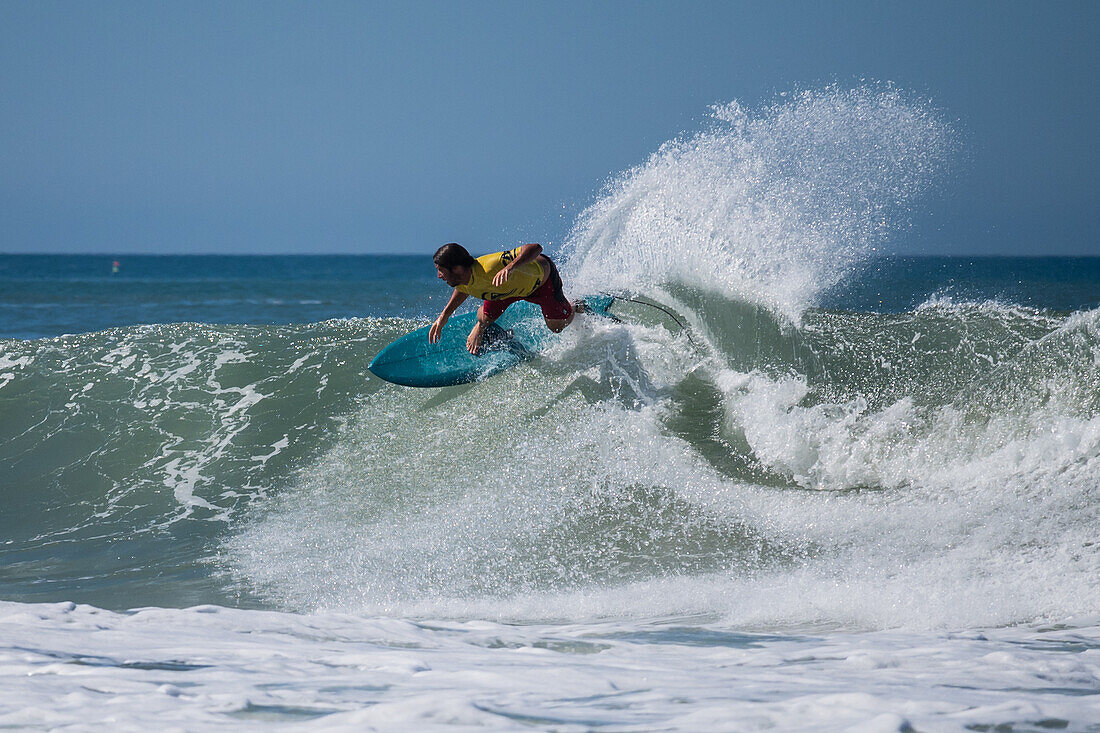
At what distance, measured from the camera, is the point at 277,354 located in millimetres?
8500

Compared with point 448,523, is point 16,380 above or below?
above

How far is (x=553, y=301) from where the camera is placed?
632 cm

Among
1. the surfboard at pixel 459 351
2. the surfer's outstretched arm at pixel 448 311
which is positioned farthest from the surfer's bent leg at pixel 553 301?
the surfer's outstretched arm at pixel 448 311

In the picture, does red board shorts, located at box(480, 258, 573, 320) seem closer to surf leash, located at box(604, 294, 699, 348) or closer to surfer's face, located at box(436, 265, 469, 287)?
surfer's face, located at box(436, 265, 469, 287)

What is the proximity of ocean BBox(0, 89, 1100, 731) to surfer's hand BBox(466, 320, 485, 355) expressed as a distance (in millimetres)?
415

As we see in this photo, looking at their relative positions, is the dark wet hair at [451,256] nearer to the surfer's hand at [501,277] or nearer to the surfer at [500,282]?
the surfer at [500,282]

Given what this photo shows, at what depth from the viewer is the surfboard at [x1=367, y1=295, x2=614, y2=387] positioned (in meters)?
6.80

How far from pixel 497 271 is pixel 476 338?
1.00 m

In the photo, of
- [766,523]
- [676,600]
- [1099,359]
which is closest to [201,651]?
[676,600]

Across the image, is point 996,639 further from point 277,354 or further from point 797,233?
point 277,354

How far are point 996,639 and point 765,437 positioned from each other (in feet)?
8.12

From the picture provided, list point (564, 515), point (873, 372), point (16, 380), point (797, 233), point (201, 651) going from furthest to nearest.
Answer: point (16, 380), point (797, 233), point (873, 372), point (564, 515), point (201, 651)


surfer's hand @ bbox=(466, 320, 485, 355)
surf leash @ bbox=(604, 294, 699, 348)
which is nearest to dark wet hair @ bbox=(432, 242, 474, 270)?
surfer's hand @ bbox=(466, 320, 485, 355)

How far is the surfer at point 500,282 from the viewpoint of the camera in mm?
5578
